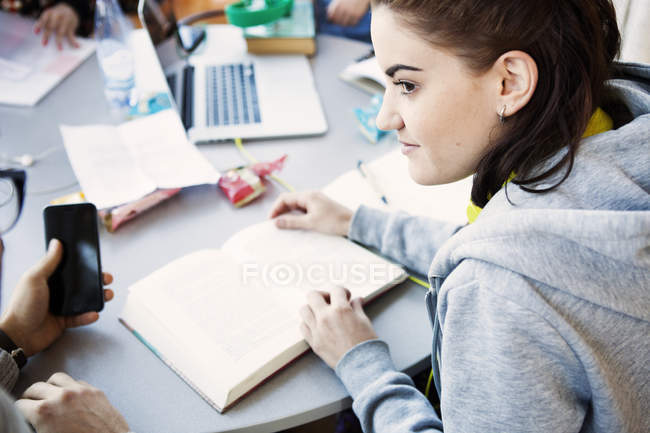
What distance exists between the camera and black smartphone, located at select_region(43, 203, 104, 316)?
2.70 feet

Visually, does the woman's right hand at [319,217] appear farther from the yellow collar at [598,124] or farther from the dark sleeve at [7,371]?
the dark sleeve at [7,371]

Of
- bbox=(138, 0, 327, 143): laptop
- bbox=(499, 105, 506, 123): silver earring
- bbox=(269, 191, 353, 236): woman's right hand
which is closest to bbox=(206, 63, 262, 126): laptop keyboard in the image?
bbox=(138, 0, 327, 143): laptop

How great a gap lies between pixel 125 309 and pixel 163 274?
0.08 metres

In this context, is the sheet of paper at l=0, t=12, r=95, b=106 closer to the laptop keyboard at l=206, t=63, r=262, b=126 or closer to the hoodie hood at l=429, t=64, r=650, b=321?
the laptop keyboard at l=206, t=63, r=262, b=126

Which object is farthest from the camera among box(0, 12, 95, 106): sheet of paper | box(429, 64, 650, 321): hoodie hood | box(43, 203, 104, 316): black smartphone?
box(0, 12, 95, 106): sheet of paper

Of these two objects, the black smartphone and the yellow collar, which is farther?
the black smartphone

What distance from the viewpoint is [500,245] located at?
0.58 metres

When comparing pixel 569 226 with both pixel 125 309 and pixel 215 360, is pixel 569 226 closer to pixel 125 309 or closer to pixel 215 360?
pixel 215 360

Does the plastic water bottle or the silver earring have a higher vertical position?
the silver earring

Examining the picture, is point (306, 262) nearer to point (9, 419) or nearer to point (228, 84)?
point (9, 419)

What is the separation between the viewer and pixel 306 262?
90cm

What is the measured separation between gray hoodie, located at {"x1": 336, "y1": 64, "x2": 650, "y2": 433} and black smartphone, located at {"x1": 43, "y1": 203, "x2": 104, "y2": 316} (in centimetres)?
52

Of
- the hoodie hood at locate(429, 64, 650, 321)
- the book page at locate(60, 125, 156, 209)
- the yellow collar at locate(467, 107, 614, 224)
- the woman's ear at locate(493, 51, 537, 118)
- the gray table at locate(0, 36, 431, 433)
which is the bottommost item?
the gray table at locate(0, 36, 431, 433)

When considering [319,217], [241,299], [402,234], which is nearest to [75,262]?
[241,299]
